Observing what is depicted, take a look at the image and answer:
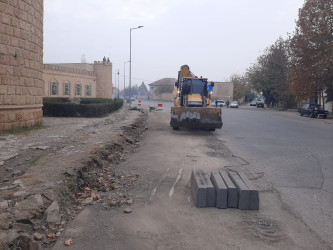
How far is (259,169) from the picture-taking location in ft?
28.4

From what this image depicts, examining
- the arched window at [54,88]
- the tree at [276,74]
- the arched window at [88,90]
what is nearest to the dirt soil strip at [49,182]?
the arched window at [54,88]

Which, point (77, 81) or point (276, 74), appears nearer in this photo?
point (77, 81)

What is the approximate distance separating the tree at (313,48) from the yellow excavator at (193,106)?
19.1 m

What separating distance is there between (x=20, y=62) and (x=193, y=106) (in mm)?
8900

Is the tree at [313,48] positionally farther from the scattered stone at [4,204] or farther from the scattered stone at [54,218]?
the scattered stone at [4,204]

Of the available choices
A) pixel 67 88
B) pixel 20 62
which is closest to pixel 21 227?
pixel 20 62

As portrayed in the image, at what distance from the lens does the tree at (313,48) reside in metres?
32.6

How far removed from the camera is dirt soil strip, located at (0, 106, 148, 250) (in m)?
4.51

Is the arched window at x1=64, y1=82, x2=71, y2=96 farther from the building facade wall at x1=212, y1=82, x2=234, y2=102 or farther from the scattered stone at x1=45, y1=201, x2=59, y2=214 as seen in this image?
the building facade wall at x1=212, y1=82, x2=234, y2=102

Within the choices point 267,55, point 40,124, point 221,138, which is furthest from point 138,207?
point 267,55

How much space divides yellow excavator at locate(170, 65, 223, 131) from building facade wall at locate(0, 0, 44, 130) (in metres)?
6.79

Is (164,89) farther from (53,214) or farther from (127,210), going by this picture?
(53,214)

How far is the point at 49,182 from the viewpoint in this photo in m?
6.33

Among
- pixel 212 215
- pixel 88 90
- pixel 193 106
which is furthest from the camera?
pixel 88 90
